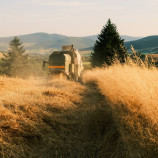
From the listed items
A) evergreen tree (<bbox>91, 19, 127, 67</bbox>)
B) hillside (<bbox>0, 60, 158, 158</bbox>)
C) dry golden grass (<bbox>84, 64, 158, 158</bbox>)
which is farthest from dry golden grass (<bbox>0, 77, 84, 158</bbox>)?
evergreen tree (<bbox>91, 19, 127, 67</bbox>)

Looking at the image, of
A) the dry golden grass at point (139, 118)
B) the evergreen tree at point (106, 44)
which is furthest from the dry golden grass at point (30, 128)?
the evergreen tree at point (106, 44)

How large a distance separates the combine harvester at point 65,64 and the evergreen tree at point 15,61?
28473 millimetres

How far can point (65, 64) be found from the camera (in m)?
14.1

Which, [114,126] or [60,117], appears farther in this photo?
[60,117]

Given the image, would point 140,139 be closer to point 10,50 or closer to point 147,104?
point 147,104

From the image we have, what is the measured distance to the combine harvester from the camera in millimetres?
14180

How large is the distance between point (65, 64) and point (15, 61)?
32142 millimetres

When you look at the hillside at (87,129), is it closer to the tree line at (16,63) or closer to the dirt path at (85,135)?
the dirt path at (85,135)

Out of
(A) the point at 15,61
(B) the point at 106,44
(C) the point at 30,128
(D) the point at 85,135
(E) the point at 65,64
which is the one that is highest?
(B) the point at 106,44

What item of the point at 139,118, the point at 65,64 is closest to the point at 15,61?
the point at 65,64

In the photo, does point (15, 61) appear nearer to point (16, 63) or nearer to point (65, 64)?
point (16, 63)

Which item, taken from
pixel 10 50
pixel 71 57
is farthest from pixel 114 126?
pixel 10 50

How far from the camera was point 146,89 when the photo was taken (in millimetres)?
3789

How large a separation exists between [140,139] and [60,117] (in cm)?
231
